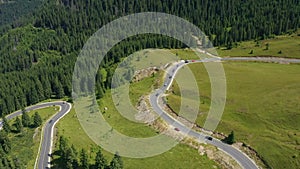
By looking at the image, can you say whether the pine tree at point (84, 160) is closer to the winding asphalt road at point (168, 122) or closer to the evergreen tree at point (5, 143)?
the winding asphalt road at point (168, 122)

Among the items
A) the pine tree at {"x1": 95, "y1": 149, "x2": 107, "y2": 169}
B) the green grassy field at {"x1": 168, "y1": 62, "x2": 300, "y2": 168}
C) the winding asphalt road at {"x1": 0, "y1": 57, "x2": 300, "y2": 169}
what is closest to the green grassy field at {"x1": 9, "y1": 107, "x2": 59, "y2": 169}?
the winding asphalt road at {"x1": 0, "y1": 57, "x2": 300, "y2": 169}

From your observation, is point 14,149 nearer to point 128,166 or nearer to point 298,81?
point 128,166

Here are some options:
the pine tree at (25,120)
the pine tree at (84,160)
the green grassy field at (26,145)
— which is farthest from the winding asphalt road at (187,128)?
the pine tree at (25,120)

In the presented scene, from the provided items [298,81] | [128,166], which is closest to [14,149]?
[128,166]

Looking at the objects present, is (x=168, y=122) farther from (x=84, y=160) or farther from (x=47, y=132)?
(x=47, y=132)

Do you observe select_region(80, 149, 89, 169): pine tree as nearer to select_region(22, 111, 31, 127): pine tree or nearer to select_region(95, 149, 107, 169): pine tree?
select_region(95, 149, 107, 169): pine tree
